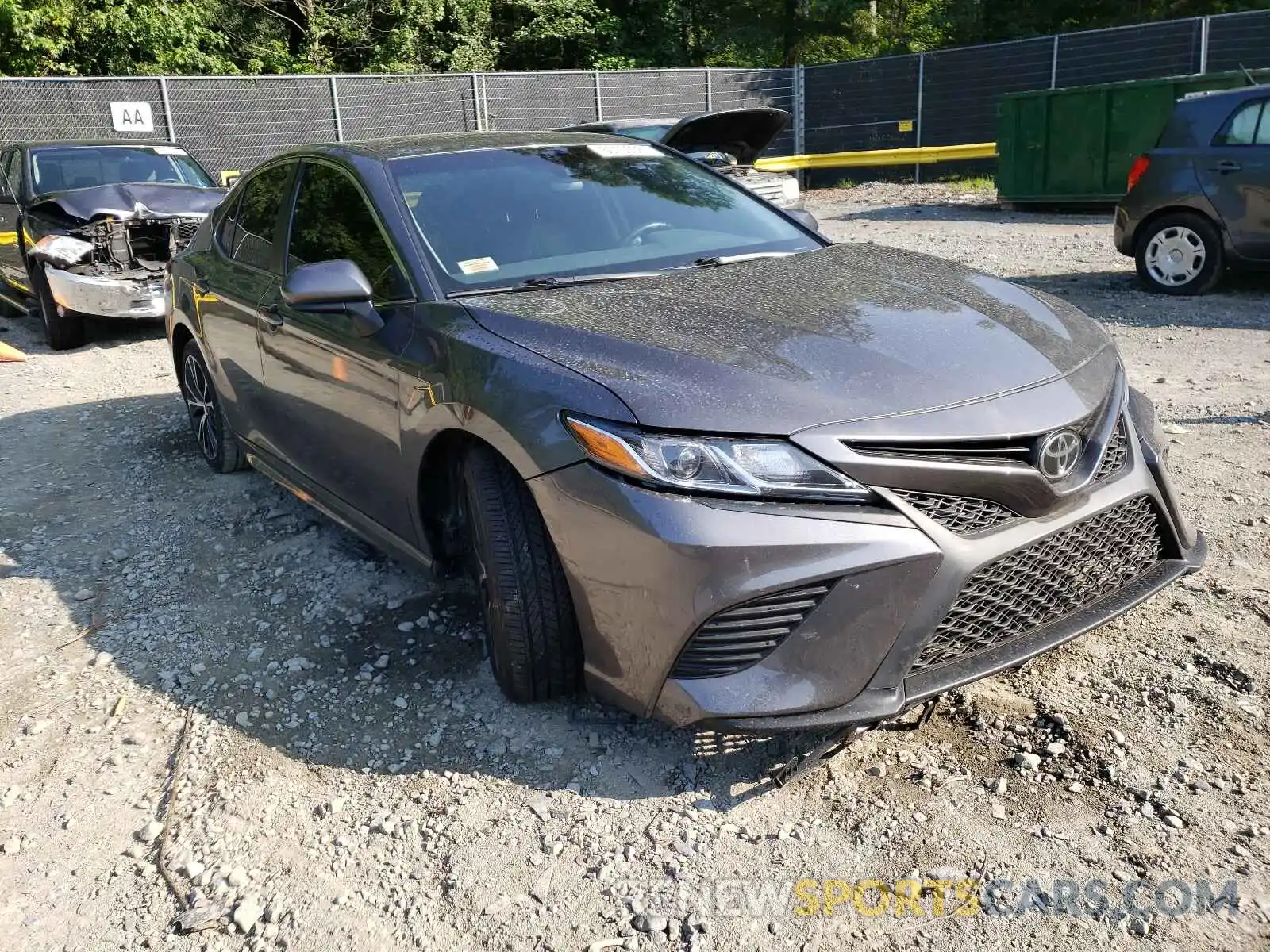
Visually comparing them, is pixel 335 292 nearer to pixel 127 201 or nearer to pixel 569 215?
pixel 569 215

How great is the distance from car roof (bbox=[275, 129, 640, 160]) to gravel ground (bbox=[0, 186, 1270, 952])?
157cm

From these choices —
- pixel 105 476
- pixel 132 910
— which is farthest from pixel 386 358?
pixel 105 476

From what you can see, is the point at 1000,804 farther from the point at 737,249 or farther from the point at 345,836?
the point at 737,249

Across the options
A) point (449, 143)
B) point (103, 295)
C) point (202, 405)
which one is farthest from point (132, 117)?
point (449, 143)

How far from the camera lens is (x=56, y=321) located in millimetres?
8742

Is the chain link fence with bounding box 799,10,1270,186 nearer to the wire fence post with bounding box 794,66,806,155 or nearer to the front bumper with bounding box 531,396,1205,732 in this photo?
the wire fence post with bounding box 794,66,806,155

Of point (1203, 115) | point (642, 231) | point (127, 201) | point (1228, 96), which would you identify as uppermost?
point (1228, 96)

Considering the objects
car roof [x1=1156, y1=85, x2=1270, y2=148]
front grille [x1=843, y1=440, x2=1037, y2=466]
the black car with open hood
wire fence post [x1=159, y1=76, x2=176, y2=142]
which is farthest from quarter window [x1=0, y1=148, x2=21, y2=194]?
car roof [x1=1156, y1=85, x2=1270, y2=148]

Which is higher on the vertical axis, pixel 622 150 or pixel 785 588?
pixel 622 150

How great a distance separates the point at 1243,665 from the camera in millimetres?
3031

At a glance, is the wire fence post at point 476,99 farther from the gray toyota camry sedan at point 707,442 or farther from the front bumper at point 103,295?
the gray toyota camry sedan at point 707,442

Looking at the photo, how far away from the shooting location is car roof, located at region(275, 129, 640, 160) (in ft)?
12.7

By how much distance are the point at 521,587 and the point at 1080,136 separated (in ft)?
46.3

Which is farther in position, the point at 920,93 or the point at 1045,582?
the point at 920,93
